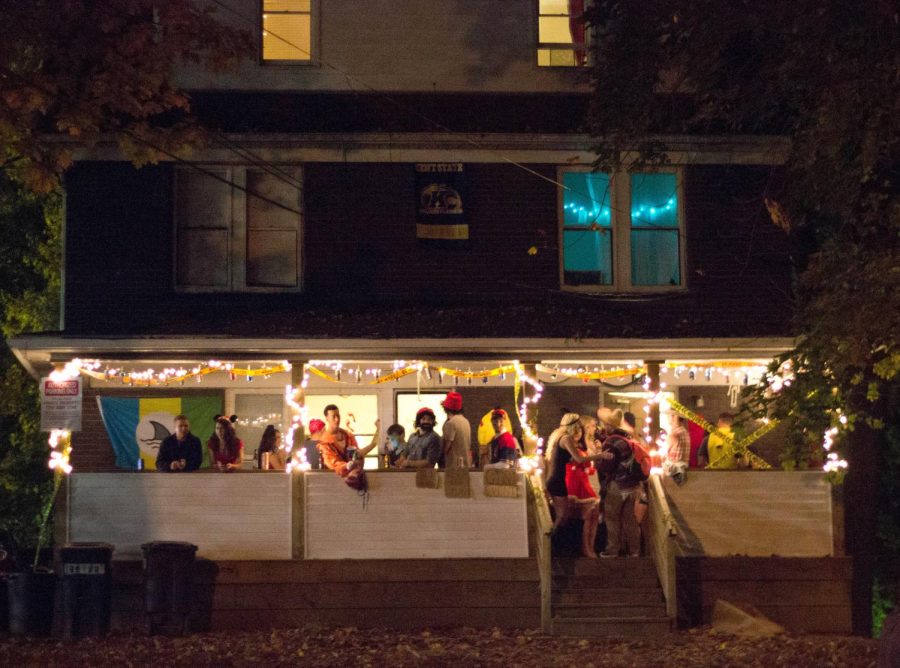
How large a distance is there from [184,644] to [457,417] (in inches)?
169

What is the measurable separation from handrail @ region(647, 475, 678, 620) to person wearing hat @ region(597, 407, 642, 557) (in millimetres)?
184

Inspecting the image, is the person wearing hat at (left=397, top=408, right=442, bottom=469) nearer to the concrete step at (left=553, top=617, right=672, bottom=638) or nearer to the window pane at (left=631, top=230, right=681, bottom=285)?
the concrete step at (left=553, top=617, right=672, bottom=638)

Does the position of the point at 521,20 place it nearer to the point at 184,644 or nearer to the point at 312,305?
the point at 312,305

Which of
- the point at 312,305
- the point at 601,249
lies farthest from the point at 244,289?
the point at 601,249

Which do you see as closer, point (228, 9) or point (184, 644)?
point (184, 644)

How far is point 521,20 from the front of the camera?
57.4ft

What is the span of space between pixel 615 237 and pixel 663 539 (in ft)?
15.2

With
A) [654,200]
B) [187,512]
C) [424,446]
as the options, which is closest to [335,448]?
[424,446]

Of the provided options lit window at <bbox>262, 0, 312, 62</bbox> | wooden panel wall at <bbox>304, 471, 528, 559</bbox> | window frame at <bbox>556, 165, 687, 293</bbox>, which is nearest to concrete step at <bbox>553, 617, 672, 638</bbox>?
wooden panel wall at <bbox>304, 471, 528, 559</bbox>

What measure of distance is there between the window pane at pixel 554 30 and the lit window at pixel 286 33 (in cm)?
331

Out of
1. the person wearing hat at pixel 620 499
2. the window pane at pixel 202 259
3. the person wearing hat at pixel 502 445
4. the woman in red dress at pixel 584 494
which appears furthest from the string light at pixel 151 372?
the person wearing hat at pixel 620 499

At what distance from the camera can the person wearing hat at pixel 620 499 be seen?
1472 centimetres

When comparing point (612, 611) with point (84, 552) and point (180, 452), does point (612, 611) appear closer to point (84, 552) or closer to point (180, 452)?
point (180, 452)

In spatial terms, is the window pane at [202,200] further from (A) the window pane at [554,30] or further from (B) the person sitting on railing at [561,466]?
(B) the person sitting on railing at [561,466]
